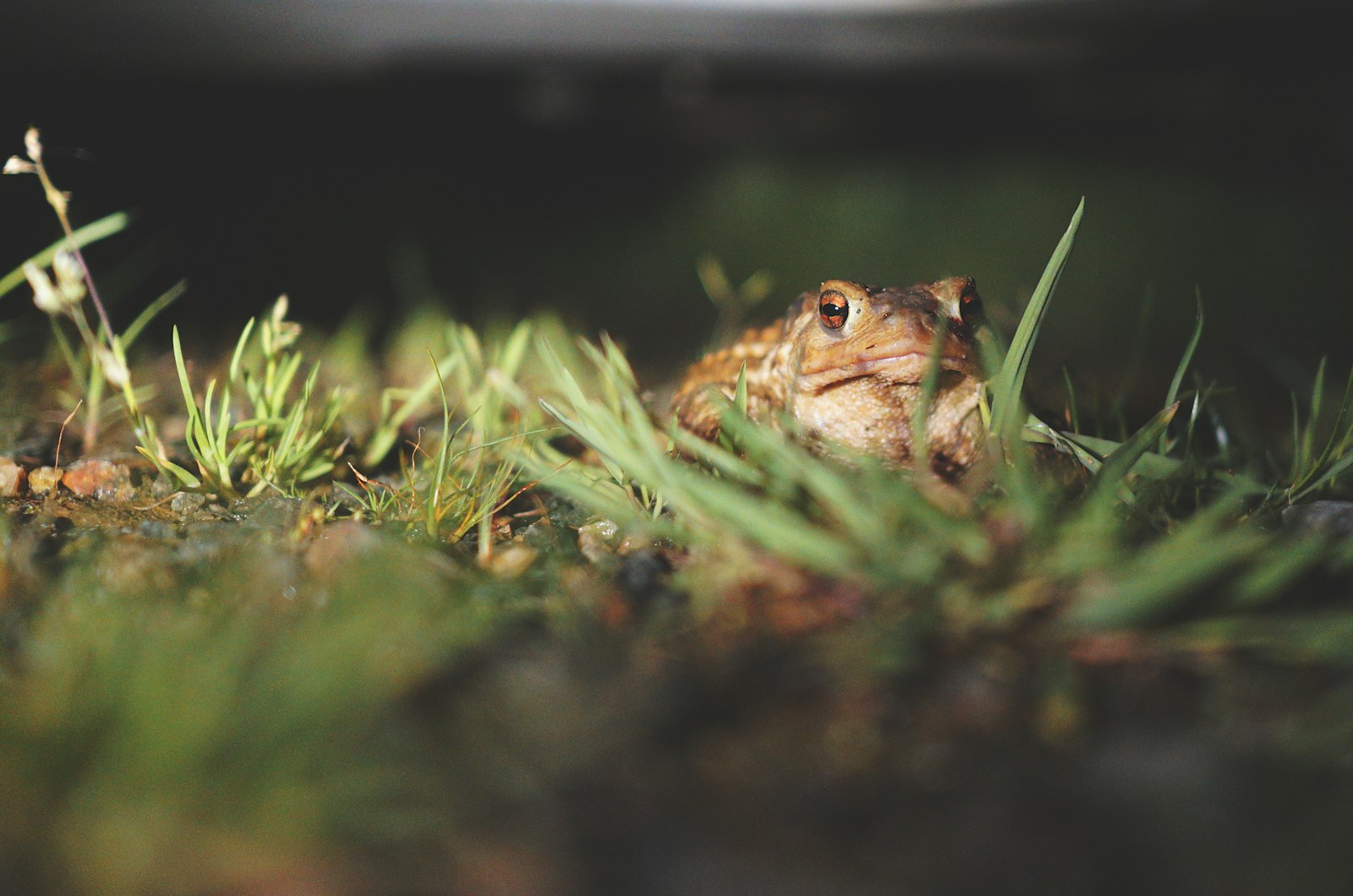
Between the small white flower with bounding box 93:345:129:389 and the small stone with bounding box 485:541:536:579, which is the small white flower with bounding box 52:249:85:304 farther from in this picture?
the small stone with bounding box 485:541:536:579

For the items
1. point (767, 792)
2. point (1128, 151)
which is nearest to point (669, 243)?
point (767, 792)

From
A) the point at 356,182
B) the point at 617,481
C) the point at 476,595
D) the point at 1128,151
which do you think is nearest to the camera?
the point at 476,595

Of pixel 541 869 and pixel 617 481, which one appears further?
pixel 617 481

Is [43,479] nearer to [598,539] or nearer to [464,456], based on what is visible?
[464,456]

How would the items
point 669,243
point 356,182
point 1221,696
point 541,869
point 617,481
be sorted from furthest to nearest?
point 356,182 → point 669,243 → point 617,481 → point 1221,696 → point 541,869

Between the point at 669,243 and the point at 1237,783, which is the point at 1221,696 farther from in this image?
the point at 669,243

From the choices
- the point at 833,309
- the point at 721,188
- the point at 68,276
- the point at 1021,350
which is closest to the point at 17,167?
the point at 68,276

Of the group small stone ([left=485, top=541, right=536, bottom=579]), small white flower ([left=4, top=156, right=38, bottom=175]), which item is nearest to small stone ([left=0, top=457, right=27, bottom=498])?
small white flower ([left=4, top=156, right=38, bottom=175])
